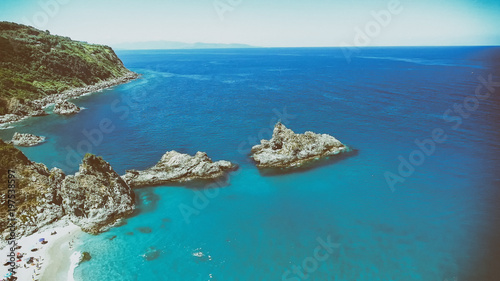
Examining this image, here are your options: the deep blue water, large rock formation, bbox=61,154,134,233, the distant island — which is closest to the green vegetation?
the distant island

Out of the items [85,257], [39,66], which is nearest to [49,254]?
[85,257]

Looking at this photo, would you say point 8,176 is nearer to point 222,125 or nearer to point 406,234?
point 222,125

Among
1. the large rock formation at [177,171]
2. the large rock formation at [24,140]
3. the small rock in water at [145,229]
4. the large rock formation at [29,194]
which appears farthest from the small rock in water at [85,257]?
the large rock formation at [24,140]

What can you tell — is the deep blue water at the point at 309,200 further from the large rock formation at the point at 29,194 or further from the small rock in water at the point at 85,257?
the large rock formation at the point at 29,194

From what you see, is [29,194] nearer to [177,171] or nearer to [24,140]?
[177,171]

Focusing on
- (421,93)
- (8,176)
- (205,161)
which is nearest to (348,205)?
(205,161)

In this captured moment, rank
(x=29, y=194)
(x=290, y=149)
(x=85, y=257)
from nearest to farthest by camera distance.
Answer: (x=85, y=257), (x=29, y=194), (x=290, y=149)
